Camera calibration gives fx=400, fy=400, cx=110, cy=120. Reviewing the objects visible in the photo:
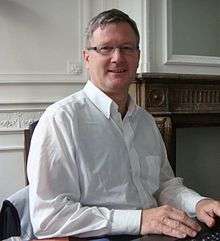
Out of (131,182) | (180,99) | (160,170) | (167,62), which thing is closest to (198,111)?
(180,99)

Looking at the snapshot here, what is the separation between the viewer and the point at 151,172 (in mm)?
1396

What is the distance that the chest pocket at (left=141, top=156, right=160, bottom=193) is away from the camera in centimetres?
137

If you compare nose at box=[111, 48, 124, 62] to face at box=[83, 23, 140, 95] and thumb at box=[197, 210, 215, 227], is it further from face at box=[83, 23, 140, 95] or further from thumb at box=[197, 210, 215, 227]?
thumb at box=[197, 210, 215, 227]

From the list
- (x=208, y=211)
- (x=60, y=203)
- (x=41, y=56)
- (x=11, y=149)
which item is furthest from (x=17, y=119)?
(x=208, y=211)

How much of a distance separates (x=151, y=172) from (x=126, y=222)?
32 cm

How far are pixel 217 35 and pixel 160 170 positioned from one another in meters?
1.87

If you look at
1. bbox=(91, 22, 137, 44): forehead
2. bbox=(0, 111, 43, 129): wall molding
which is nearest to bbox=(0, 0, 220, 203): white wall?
bbox=(0, 111, 43, 129): wall molding

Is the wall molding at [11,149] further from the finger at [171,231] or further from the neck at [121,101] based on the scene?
the finger at [171,231]

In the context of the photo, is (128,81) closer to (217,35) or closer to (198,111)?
(198,111)

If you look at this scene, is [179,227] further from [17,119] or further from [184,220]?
[17,119]

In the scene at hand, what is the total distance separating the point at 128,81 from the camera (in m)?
1.36

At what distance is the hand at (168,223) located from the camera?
1.00m

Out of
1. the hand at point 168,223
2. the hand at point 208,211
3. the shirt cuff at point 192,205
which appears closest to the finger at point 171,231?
the hand at point 168,223

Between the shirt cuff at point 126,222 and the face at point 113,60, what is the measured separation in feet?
1.43
